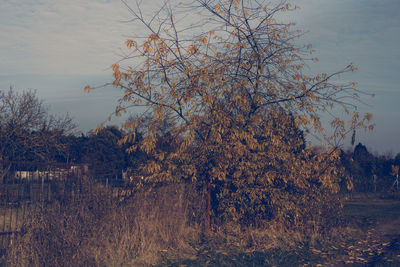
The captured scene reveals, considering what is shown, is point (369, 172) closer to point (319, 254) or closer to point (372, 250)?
point (372, 250)

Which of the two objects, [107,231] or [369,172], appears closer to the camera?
[107,231]

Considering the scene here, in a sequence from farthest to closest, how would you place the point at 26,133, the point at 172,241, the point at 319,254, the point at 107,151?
the point at 107,151 → the point at 26,133 → the point at 172,241 → the point at 319,254

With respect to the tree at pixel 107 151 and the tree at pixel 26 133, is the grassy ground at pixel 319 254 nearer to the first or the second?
the tree at pixel 26 133

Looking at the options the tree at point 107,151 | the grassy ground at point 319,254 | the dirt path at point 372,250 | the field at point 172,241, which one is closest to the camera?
the field at point 172,241

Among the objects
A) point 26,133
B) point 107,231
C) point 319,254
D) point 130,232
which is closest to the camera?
point 107,231

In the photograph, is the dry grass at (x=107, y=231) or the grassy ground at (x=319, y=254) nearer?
the dry grass at (x=107, y=231)

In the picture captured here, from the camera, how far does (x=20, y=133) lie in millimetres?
23062

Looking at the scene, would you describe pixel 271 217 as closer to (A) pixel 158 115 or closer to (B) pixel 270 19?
(A) pixel 158 115

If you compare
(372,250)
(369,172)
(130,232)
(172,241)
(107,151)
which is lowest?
(372,250)

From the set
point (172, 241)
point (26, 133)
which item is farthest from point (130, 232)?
point (26, 133)

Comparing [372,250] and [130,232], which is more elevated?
[130,232]

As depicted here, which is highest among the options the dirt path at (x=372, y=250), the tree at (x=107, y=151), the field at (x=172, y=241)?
the tree at (x=107, y=151)

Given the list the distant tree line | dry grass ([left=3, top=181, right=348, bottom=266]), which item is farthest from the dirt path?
the distant tree line

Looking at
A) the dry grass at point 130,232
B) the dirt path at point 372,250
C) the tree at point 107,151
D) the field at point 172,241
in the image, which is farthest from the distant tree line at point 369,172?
the tree at point 107,151
